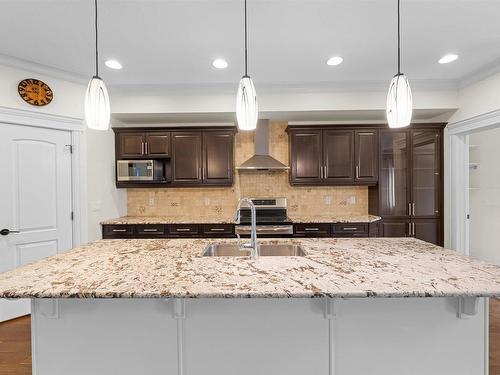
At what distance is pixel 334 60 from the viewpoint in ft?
9.49

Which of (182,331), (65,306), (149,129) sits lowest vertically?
(182,331)

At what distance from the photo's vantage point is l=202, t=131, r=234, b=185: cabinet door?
3.92m

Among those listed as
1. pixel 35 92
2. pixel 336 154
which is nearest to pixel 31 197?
pixel 35 92

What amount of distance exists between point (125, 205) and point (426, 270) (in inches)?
157

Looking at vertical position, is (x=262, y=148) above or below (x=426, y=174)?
above

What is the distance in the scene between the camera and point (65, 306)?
1522mm

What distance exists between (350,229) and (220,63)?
2574 millimetres

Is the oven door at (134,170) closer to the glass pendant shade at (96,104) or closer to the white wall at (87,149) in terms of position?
the white wall at (87,149)

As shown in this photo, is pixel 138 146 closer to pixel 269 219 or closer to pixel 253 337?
pixel 269 219

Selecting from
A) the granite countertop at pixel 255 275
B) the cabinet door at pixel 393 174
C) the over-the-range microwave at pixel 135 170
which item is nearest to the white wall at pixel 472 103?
the cabinet door at pixel 393 174

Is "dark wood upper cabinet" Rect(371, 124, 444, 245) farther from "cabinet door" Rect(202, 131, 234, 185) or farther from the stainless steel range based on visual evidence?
"cabinet door" Rect(202, 131, 234, 185)

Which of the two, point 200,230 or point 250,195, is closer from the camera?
point 200,230

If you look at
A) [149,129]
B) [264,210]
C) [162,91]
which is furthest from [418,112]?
[149,129]

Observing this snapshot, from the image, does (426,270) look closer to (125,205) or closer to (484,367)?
(484,367)
